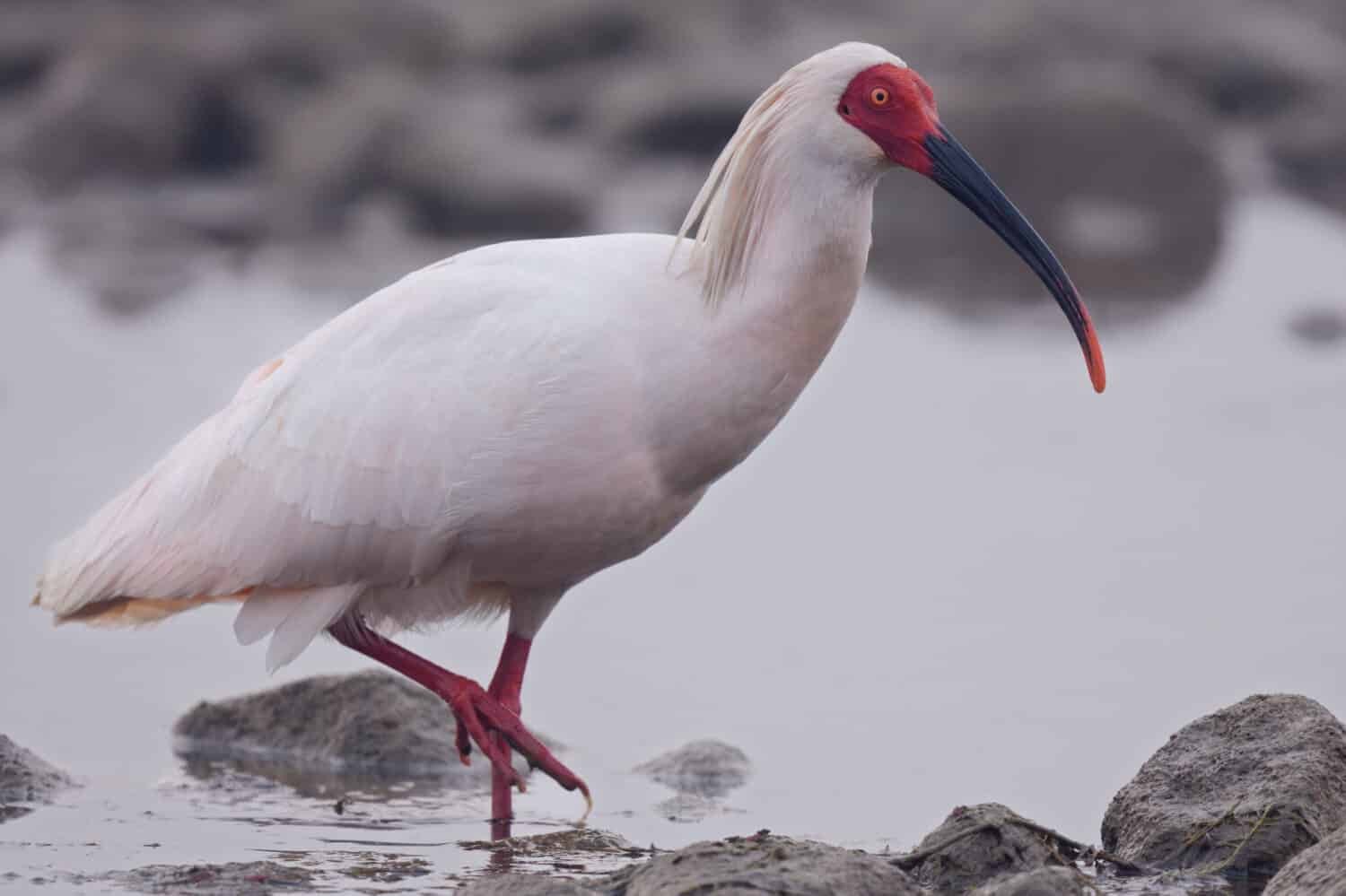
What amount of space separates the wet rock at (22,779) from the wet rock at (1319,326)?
37.3 ft

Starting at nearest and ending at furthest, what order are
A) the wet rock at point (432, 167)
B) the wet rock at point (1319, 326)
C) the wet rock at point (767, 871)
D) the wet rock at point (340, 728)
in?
the wet rock at point (767, 871) < the wet rock at point (340, 728) < the wet rock at point (1319, 326) < the wet rock at point (432, 167)

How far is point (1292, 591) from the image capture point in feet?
39.2

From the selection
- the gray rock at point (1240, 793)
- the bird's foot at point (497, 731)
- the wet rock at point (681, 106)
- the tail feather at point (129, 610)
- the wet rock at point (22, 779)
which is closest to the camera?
the gray rock at point (1240, 793)

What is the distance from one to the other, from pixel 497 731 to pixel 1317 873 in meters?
2.96

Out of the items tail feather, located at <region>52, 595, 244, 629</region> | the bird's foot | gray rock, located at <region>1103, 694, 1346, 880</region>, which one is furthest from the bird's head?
tail feather, located at <region>52, 595, 244, 629</region>

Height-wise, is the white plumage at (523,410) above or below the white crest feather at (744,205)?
below

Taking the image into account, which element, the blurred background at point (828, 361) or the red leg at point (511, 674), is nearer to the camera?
the red leg at point (511, 674)

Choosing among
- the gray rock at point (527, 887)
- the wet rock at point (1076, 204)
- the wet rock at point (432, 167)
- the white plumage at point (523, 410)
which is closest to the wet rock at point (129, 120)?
the wet rock at point (432, 167)

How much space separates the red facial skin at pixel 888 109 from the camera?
7719mm

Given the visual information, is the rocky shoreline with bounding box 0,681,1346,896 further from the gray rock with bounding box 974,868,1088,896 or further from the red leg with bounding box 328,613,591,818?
the red leg with bounding box 328,613,591,818

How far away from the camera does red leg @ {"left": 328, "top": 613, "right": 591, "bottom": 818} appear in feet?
27.1

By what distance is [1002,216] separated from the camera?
322 inches

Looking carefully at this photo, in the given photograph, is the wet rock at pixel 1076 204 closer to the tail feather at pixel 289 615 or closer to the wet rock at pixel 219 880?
the tail feather at pixel 289 615

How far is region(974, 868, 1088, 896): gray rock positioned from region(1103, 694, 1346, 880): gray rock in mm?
1048
